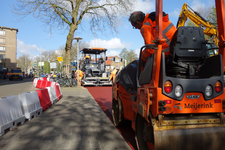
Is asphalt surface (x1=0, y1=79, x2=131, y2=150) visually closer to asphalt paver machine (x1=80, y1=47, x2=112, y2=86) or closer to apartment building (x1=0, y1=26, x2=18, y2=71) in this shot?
asphalt paver machine (x1=80, y1=47, x2=112, y2=86)

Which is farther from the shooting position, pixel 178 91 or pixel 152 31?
pixel 152 31

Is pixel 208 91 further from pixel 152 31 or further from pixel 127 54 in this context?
pixel 127 54

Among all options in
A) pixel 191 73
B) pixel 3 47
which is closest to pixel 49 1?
pixel 191 73

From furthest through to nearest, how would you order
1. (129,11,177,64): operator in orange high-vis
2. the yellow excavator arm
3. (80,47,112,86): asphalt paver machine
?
(80,47,112,86): asphalt paver machine < the yellow excavator arm < (129,11,177,64): operator in orange high-vis

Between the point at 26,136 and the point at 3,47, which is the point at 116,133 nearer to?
the point at 26,136

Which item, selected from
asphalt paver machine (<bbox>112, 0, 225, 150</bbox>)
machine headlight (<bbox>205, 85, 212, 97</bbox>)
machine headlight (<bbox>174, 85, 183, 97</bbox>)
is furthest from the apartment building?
machine headlight (<bbox>205, 85, 212, 97</bbox>)

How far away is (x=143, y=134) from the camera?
317cm

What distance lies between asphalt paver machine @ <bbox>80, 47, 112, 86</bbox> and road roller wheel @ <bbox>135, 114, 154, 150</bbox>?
53.9ft

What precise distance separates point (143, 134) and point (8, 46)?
75.6m

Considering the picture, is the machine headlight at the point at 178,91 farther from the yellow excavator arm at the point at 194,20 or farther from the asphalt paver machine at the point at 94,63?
the asphalt paver machine at the point at 94,63

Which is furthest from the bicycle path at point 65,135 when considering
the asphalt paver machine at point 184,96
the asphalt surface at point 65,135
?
the asphalt paver machine at point 184,96

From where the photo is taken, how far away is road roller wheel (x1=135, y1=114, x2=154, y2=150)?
2.95m

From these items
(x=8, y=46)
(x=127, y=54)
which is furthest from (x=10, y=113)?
(x=8, y=46)

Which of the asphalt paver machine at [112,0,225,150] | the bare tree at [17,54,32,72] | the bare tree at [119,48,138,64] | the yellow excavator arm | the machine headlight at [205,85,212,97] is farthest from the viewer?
the bare tree at [17,54,32,72]
